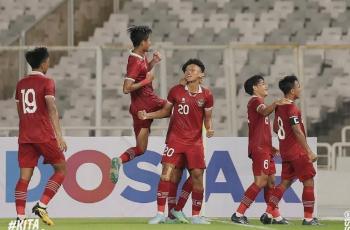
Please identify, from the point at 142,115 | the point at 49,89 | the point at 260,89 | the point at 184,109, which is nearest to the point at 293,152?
Result: the point at 260,89

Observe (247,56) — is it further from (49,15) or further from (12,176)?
(12,176)

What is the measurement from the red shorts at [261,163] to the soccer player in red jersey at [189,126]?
32.8 inches

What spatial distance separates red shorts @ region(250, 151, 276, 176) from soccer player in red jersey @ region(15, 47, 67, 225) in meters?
2.28

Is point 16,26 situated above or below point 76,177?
above

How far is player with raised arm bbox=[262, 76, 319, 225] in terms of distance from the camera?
12.4 meters

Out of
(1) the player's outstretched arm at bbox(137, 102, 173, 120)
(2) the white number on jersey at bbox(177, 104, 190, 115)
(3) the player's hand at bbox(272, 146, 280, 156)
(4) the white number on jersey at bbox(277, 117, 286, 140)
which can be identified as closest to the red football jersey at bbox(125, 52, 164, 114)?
(1) the player's outstretched arm at bbox(137, 102, 173, 120)

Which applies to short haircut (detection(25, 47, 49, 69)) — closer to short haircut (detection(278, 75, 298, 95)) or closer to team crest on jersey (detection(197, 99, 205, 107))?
team crest on jersey (detection(197, 99, 205, 107))

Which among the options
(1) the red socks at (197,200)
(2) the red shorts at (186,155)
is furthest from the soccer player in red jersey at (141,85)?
(1) the red socks at (197,200)

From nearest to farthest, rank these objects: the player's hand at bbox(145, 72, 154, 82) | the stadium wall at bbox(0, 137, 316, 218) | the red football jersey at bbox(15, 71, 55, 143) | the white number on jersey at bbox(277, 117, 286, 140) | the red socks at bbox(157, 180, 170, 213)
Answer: the red football jersey at bbox(15, 71, 55, 143) → the red socks at bbox(157, 180, 170, 213) → the player's hand at bbox(145, 72, 154, 82) → the white number on jersey at bbox(277, 117, 286, 140) → the stadium wall at bbox(0, 137, 316, 218)

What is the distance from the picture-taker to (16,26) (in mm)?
23641

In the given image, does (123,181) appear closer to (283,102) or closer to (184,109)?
(184,109)

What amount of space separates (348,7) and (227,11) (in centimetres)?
230

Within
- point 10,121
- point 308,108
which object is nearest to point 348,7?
point 308,108

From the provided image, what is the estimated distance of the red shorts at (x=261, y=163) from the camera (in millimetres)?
12852
